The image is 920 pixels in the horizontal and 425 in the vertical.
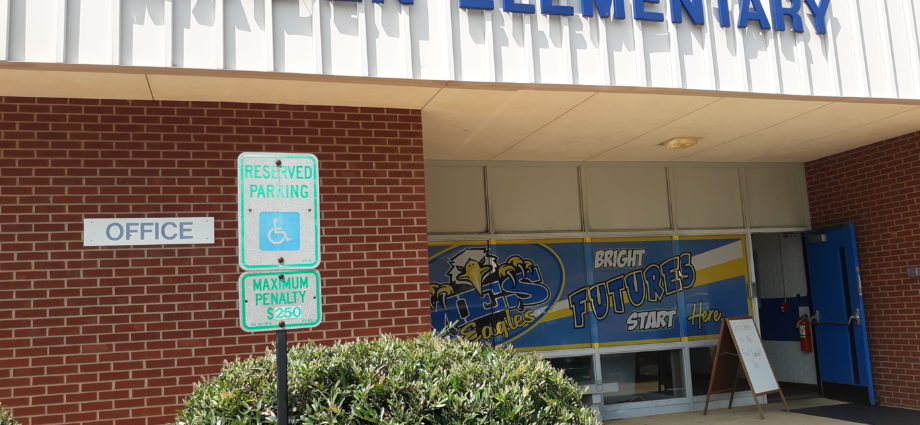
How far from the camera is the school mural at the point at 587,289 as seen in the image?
30.3 ft

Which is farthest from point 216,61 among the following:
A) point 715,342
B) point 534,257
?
point 715,342

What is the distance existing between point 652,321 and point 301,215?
23.9 feet

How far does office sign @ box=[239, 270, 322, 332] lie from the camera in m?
3.32

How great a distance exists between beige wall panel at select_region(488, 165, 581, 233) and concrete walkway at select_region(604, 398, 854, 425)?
2582mm

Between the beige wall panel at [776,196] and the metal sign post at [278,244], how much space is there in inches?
330

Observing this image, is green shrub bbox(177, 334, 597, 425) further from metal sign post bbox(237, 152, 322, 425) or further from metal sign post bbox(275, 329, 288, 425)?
metal sign post bbox(237, 152, 322, 425)

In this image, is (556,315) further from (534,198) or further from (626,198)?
(626,198)

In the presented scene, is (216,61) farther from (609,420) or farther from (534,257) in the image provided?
(609,420)

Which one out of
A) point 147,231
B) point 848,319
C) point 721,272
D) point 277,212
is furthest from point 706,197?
point 277,212

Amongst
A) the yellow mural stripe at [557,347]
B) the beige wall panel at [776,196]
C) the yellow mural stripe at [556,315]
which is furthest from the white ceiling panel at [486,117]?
the beige wall panel at [776,196]

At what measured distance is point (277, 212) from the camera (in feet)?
11.3

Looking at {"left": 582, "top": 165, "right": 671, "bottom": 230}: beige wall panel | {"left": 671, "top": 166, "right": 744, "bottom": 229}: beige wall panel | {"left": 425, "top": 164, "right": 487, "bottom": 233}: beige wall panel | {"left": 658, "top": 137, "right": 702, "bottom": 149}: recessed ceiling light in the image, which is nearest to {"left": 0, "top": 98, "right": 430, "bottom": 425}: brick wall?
{"left": 425, "top": 164, "right": 487, "bottom": 233}: beige wall panel

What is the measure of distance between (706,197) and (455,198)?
357 centimetres

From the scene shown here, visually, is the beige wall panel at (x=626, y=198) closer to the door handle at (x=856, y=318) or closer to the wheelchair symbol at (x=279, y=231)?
the door handle at (x=856, y=318)
